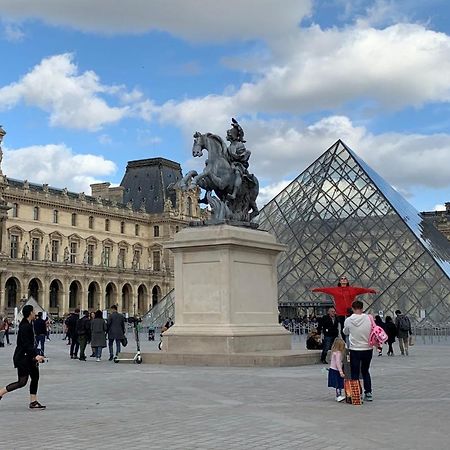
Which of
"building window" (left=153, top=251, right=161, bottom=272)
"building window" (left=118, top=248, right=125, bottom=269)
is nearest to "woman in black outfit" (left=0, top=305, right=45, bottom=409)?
"building window" (left=118, top=248, right=125, bottom=269)

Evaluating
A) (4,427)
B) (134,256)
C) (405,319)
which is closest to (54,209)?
(134,256)

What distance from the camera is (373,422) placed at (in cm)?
763

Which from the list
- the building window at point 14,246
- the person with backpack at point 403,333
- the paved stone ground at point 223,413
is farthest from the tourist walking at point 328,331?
the building window at point 14,246

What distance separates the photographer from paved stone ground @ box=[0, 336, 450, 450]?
6543 mm

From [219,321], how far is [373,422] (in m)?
7.38

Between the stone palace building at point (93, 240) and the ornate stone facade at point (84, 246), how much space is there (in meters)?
0.10

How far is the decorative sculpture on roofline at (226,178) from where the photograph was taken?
1566 cm

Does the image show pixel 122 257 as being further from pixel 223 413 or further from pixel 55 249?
pixel 223 413

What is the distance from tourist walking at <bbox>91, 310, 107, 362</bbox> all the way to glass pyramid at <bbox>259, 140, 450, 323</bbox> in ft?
60.0

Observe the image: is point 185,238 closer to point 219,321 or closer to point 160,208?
point 219,321

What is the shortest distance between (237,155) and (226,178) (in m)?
0.60

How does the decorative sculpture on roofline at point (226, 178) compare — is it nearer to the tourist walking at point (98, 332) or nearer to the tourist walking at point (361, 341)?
the tourist walking at point (98, 332)

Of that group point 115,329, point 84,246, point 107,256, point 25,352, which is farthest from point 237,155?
point 107,256

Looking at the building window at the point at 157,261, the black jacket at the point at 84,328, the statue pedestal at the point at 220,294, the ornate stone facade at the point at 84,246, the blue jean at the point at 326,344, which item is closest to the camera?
the statue pedestal at the point at 220,294
